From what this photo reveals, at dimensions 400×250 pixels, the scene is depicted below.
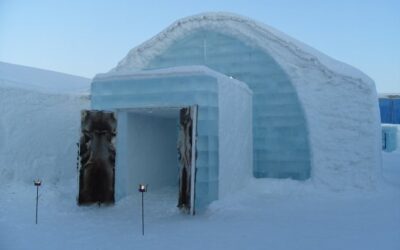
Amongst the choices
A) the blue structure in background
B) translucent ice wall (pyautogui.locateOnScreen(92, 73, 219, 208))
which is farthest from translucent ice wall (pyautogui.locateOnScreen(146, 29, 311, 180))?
the blue structure in background

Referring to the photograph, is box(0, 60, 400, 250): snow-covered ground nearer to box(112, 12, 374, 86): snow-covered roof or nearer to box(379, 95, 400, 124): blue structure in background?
box(112, 12, 374, 86): snow-covered roof

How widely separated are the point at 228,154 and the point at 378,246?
5.05 m

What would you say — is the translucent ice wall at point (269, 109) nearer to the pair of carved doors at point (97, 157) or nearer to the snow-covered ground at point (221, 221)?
the snow-covered ground at point (221, 221)

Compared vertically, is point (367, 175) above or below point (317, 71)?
below

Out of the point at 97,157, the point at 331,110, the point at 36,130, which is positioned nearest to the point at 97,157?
the point at 97,157

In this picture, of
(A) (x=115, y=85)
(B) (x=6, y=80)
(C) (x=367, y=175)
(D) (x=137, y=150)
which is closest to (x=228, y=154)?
(D) (x=137, y=150)

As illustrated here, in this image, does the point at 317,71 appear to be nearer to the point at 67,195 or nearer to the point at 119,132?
the point at 119,132

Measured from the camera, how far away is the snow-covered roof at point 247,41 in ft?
45.1

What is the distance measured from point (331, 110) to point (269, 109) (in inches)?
80.3

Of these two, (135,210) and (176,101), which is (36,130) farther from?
(176,101)

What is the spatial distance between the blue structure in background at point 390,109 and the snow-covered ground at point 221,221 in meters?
31.2

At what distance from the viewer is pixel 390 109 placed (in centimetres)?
4119

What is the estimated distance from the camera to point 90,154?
1058cm

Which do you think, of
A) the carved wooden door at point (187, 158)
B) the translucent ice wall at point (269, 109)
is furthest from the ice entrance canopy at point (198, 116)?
the translucent ice wall at point (269, 109)
